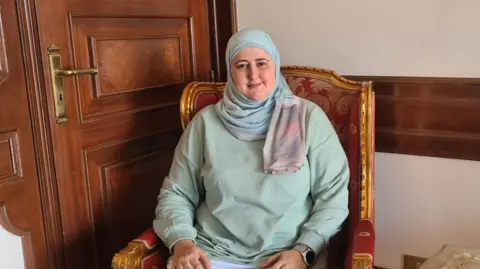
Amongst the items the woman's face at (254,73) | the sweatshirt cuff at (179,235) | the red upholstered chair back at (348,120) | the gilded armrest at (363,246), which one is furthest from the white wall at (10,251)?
the gilded armrest at (363,246)

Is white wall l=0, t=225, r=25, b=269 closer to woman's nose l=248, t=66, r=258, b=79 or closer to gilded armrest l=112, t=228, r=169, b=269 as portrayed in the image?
gilded armrest l=112, t=228, r=169, b=269

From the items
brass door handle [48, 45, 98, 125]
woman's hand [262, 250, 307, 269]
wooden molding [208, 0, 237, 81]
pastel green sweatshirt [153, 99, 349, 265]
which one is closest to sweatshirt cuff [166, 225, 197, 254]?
pastel green sweatshirt [153, 99, 349, 265]

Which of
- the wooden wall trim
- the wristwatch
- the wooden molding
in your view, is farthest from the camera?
the wooden molding

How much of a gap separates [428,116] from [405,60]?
0.70 feet

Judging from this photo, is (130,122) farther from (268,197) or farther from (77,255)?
(268,197)

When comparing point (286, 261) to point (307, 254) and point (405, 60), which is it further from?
point (405, 60)

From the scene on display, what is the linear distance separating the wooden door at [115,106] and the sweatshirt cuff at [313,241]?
0.78 meters

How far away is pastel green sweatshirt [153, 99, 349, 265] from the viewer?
1646 millimetres

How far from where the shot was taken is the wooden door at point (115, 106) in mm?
1821

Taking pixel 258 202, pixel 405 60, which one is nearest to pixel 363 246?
pixel 258 202

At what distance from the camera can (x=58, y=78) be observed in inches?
69.5

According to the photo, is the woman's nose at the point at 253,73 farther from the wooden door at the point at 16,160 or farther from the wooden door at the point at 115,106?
the wooden door at the point at 16,160

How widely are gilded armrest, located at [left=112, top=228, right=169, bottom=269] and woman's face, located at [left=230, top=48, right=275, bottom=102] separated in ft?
1.81

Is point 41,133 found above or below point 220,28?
below
